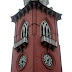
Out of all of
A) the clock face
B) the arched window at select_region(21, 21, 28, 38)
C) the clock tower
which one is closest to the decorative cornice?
the clock tower

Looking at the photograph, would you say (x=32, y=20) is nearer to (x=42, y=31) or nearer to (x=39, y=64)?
(x=42, y=31)

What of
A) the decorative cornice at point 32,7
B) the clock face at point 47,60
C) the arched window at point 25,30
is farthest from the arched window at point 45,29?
the clock face at point 47,60

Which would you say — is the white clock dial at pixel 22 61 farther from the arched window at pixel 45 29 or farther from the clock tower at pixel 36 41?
the arched window at pixel 45 29

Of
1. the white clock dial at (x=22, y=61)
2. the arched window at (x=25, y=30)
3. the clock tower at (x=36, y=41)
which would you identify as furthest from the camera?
A: the arched window at (x=25, y=30)

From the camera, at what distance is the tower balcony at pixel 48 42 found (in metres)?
23.5

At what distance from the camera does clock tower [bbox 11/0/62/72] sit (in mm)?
22438

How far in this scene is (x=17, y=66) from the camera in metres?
24.2

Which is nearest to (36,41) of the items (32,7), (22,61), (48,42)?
(48,42)

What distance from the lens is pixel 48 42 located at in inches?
942

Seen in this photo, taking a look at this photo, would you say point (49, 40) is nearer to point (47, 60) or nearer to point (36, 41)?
point (36, 41)

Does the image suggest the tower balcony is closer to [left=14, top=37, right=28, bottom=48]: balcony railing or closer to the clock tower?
the clock tower

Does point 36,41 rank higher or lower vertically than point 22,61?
higher

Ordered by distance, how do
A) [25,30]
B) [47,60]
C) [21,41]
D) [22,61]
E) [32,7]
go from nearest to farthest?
[47,60]
[22,61]
[21,41]
[32,7]
[25,30]

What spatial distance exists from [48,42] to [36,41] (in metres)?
1.70
